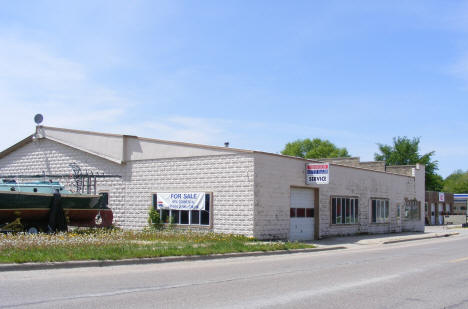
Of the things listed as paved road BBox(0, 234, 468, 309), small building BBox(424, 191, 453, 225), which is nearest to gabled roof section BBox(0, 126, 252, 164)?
paved road BBox(0, 234, 468, 309)

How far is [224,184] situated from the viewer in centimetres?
2370

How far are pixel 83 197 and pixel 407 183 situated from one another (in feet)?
76.2

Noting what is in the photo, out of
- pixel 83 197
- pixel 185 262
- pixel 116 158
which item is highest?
pixel 116 158

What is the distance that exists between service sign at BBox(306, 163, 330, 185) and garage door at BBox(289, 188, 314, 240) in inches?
32.0

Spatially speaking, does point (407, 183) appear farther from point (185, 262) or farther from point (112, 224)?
point (185, 262)

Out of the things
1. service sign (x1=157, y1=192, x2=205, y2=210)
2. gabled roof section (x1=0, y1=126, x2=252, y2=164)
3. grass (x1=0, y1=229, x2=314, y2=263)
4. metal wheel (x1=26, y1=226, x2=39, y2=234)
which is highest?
gabled roof section (x1=0, y1=126, x2=252, y2=164)

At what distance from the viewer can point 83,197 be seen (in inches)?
947

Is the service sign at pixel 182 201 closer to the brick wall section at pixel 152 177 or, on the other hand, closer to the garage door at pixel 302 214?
the brick wall section at pixel 152 177

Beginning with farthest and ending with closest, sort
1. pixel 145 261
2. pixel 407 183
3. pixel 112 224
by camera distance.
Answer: pixel 407 183
pixel 112 224
pixel 145 261

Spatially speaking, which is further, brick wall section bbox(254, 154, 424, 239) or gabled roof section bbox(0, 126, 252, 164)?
gabled roof section bbox(0, 126, 252, 164)

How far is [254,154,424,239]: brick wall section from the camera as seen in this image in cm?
2300

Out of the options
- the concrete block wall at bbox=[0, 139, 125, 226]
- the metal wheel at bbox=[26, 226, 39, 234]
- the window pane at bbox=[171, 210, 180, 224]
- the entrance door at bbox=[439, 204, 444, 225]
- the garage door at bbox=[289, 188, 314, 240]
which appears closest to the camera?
the metal wheel at bbox=[26, 226, 39, 234]

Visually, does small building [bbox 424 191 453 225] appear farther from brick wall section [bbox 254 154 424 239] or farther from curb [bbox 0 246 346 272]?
curb [bbox 0 246 346 272]

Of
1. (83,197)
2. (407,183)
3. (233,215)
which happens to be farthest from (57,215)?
(407,183)
